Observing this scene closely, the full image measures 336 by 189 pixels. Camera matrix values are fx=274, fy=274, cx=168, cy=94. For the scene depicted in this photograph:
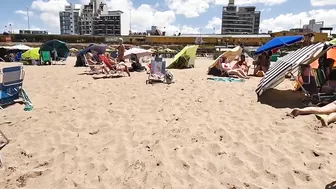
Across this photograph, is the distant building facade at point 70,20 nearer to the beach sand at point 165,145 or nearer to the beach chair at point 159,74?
the beach chair at point 159,74

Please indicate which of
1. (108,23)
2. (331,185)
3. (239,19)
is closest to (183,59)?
(331,185)

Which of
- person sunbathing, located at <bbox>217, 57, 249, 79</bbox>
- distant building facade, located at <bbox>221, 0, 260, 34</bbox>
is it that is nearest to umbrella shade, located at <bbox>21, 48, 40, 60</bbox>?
person sunbathing, located at <bbox>217, 57, 249, 79</bbox>

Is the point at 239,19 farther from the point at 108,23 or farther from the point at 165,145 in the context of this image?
the point at 165,145

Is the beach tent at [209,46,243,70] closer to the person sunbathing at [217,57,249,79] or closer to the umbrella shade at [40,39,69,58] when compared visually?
the person sunbathing at [217,57,249,79]

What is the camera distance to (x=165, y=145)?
3379 millimetres

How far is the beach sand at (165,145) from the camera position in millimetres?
2689

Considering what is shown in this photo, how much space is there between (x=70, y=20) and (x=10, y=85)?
129810 mm

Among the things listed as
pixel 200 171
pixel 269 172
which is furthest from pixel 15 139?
pixel 269 172

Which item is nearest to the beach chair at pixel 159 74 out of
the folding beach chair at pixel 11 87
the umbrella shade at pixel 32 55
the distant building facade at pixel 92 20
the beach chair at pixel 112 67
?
the beach chair at pixel 112 67

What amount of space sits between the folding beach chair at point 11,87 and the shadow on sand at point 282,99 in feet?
14.6

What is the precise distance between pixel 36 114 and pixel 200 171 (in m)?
3.10

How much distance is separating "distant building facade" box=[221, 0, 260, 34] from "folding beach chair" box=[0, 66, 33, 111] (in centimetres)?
11313

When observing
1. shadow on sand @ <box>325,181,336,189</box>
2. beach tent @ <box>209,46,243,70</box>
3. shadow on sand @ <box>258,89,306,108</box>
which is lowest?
shadow on sand @ <box>325,181,336,189</box>

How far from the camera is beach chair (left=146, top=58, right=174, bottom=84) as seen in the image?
25.2ft
